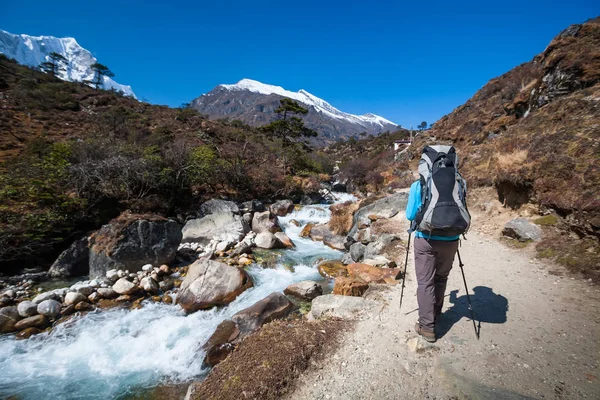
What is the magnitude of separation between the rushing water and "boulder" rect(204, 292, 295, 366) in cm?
27

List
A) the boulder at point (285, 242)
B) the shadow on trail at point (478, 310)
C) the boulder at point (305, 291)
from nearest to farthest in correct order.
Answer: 1. the shadow on trail at point (478, 310)
2. the boulder at point (305, 291)
3. the boulder at point (285, 242)

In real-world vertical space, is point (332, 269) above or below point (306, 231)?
below

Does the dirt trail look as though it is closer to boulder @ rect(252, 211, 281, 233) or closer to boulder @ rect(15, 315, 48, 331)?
boulder @ rect(15, 315, 48, 331)

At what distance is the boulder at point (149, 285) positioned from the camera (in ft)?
20.3

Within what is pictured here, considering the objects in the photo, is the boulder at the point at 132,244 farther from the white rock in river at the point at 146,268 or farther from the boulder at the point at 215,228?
the boulder at the point at 215,228

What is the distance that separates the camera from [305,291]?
580 centimetres

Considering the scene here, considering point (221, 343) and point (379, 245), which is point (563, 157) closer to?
point (379, 245)

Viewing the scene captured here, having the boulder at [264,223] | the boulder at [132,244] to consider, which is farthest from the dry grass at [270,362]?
the boulder at [264,223]

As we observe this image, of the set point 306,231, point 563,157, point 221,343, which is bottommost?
point 221,343

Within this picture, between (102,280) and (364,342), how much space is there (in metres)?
6.91

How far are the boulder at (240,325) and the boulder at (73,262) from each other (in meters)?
5.37

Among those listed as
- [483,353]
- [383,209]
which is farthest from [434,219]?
[383,209]

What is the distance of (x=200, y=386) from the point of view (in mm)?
2668

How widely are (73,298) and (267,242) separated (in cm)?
572
